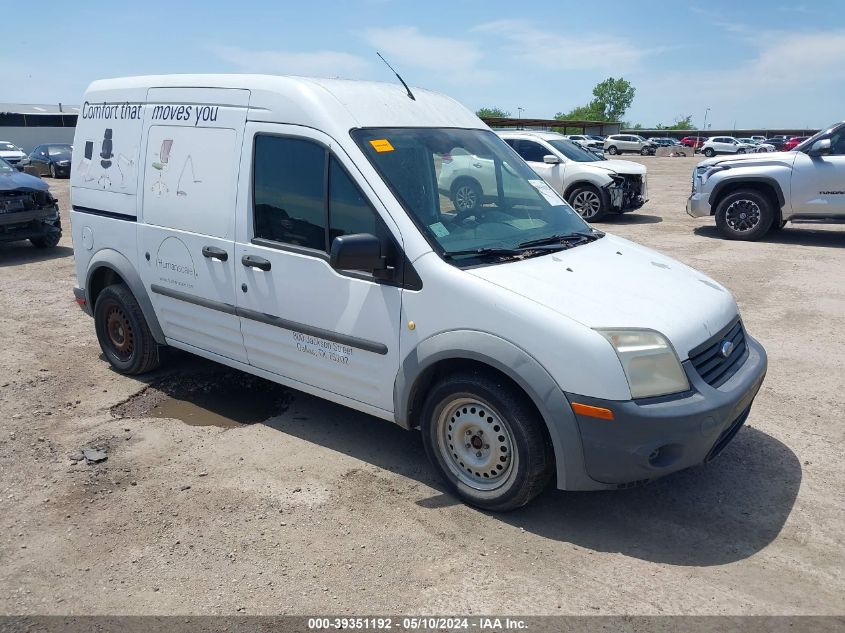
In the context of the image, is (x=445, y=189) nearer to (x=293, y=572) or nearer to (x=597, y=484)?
(x=597, y=484)

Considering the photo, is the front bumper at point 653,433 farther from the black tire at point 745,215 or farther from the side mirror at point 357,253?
the black tire at point 745,215

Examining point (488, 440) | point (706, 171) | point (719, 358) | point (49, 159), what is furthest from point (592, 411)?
point (49, 159)

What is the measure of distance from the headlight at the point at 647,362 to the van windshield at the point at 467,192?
33.1 inches

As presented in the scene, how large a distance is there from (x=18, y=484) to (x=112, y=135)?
8.62ft

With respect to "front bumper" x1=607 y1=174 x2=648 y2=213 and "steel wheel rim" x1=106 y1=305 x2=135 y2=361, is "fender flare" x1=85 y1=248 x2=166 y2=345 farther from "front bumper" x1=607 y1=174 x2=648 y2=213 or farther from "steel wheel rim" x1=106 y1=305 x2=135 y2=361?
"front bumper" x1=607 y1=174 x2=648 y2=213

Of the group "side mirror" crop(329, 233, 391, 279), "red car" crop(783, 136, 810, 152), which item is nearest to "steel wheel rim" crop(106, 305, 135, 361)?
"side mirror" crop(329, 233, 391, 279)

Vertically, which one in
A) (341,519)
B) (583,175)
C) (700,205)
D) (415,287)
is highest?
(583,175)

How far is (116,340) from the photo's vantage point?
5746mm

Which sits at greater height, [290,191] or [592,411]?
[290,191]

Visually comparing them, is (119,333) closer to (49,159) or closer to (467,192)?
(467,192)

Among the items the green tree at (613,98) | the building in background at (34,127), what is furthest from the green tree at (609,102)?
the building in background at (34,127)

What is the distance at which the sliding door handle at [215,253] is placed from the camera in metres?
4.53

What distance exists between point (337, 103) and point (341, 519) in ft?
7.57

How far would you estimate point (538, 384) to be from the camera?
3.31 meters
